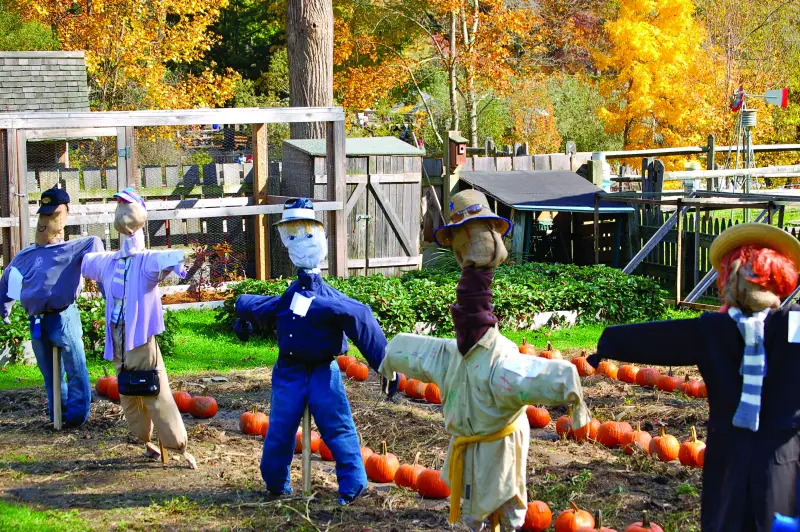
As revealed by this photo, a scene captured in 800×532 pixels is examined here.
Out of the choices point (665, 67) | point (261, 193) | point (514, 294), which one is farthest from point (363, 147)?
point (665, 67)

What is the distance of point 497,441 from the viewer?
504cm

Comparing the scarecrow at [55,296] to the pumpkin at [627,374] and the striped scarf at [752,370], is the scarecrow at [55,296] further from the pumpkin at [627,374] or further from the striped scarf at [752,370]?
the striped scarf at [752,370]

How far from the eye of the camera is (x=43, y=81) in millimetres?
19688

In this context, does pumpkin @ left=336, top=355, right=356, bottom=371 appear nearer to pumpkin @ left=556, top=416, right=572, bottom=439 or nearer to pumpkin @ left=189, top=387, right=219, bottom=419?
pumpkin @ left=189, top=387, right=219, bottom=419

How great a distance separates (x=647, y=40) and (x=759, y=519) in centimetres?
2173

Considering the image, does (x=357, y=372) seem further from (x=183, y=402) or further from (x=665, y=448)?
(x=665, y=448)

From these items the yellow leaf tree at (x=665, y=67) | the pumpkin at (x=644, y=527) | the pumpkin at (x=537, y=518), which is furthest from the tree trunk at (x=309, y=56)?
the pumpkin at (x=644, y=527)

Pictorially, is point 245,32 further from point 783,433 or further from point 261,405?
point 783,433

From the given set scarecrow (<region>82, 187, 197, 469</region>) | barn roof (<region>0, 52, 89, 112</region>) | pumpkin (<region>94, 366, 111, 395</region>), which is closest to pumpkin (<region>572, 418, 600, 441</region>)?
scarecrow (<region>82, 187, 197, 469</region>)

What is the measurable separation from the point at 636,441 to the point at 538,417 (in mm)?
1015

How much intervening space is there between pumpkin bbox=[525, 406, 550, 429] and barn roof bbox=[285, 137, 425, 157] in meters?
7.00

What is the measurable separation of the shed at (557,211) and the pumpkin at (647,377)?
5657mm

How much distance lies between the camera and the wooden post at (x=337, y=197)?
13.7 meters

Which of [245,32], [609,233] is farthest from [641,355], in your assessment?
[245,32]
